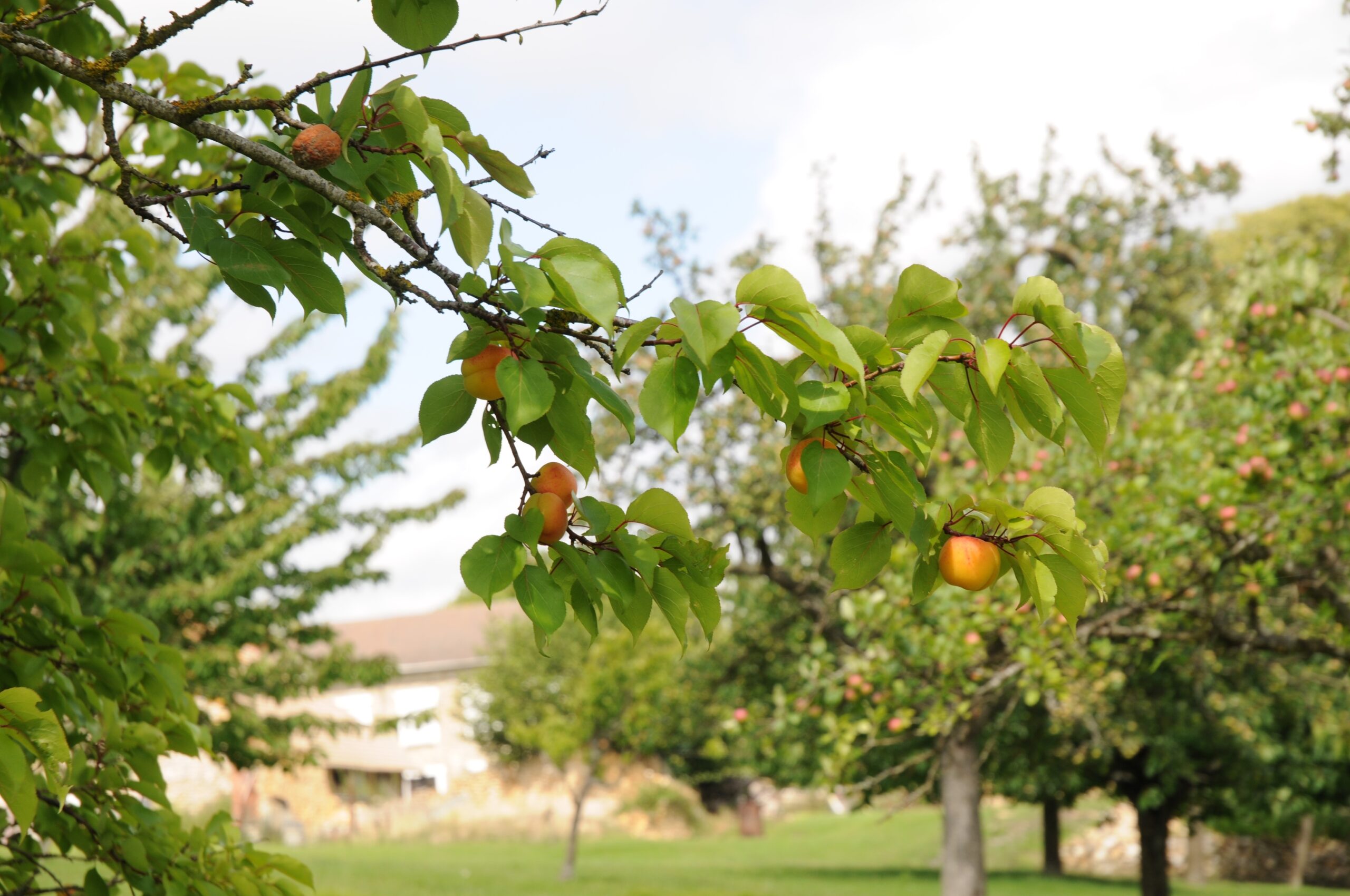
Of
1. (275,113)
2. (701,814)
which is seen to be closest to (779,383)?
(275,113)

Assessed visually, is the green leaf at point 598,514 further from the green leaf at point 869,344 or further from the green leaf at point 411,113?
the green leaf at point 411,113

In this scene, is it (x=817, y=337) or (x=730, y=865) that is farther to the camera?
(x=730, y=865)

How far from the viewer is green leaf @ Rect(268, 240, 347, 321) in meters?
1.73

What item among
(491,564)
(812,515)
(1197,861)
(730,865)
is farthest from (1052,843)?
(491,564)

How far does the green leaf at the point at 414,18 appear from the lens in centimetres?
172

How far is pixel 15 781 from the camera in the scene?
151 centimetres

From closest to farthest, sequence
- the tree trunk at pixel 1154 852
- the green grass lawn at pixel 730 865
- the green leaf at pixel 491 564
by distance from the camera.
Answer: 1. the green leaf at pixel 491 564
2. the tree trunk at pixel 1154 852
3. the green grass lawn at pixel 730 865

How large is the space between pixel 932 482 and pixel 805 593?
1905mm

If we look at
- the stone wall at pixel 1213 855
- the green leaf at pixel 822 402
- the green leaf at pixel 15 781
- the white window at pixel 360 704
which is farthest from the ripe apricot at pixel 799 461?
the white window at pixel 360 704

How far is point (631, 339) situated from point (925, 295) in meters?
0.46

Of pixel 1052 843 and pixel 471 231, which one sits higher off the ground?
pixel 471 231

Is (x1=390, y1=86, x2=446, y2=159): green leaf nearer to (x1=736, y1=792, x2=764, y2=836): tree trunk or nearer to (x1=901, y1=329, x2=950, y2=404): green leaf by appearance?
(x1=901, y1=329, x2=950, y2=404): green leaf

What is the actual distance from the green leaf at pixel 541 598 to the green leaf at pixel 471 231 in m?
0.45

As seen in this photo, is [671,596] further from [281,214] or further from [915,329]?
[281,214]
